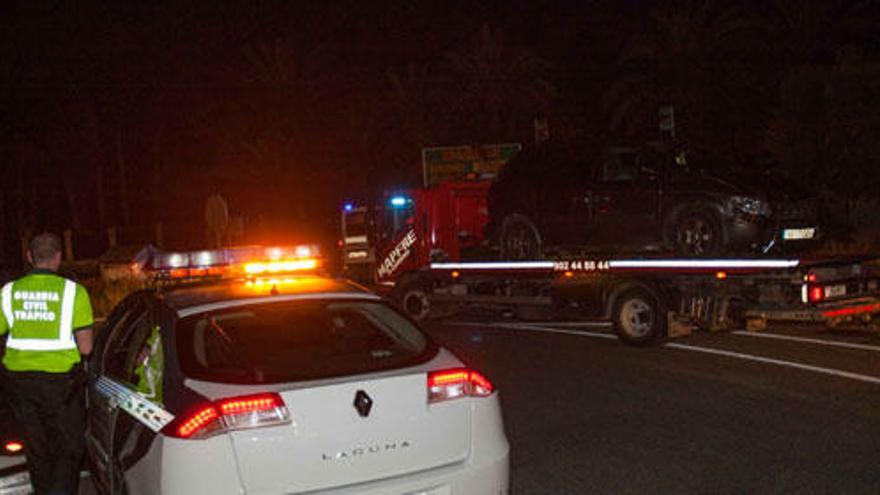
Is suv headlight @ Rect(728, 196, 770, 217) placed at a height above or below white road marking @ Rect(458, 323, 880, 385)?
above

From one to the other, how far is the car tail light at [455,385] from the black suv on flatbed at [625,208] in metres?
7.94

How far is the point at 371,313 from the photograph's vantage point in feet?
19.4

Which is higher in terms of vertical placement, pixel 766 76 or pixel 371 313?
pixel 766 76

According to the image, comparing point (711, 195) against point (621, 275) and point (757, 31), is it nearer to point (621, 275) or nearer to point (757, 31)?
point (621, 275)

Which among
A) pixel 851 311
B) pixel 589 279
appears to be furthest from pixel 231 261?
pixel 851 311

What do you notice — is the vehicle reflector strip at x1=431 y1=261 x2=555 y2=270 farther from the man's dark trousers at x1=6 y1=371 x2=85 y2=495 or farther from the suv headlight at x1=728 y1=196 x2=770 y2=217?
the man's dark trousers at x1=6 y1=371 x2=85 y2=495

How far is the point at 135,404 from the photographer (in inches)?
189

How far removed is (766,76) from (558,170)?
90.1 feet

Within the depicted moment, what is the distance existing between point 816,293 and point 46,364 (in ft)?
29.0

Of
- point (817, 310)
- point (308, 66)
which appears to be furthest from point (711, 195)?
point (308, 66)

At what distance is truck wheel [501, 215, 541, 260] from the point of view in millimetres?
14828

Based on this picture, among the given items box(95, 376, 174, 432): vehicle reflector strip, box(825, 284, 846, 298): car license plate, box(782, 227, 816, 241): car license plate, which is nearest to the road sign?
box(782, 227, 816, 241): car license plate

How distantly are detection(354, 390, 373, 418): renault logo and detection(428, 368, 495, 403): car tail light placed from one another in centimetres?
33

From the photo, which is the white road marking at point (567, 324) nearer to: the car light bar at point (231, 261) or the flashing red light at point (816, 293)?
the flashing red light at point (816, 293)
